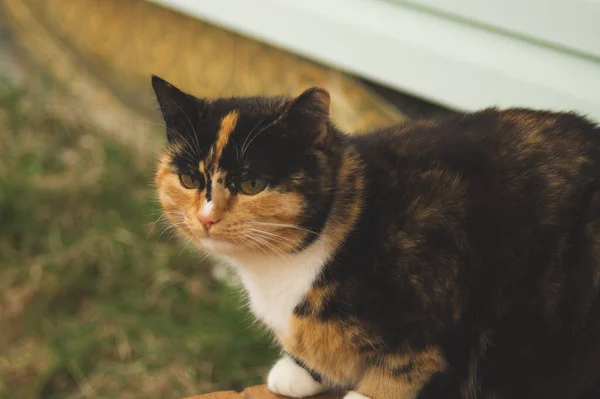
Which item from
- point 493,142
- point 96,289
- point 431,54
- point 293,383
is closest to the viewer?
point 493,142

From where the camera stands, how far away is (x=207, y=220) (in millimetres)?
905

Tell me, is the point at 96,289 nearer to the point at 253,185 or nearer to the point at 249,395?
the point at 249,395

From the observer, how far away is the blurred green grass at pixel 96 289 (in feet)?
5.34

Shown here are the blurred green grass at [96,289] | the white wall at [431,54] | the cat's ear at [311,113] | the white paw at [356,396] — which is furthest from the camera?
the blurred green grass at [96,289]

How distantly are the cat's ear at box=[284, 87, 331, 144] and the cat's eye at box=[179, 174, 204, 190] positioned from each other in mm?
142

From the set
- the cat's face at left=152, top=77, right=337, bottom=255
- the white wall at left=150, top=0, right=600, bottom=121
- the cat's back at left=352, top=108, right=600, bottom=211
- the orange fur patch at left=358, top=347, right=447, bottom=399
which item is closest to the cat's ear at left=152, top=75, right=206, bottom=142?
the cat's face at left=152, top=77, right=337, bottom=255

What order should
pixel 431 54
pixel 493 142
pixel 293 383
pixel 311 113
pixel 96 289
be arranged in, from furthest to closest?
1. pixel 96 289
2. pixel 431 54
3. pixel 293 383
4. pixel 493 142
5. pixel 311 113

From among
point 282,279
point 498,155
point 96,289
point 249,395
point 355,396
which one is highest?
point 498,155

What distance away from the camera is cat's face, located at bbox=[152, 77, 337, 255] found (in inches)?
35.4

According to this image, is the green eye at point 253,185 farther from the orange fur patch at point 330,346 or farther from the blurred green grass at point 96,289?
the blurred green grass at point 96,289

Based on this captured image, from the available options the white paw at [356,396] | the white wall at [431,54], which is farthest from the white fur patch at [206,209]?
the white wall at [431,54]

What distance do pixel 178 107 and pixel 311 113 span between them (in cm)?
19

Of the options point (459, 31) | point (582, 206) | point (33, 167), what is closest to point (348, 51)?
point (459, 31)

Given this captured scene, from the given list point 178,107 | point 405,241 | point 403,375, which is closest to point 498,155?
point 405,241
